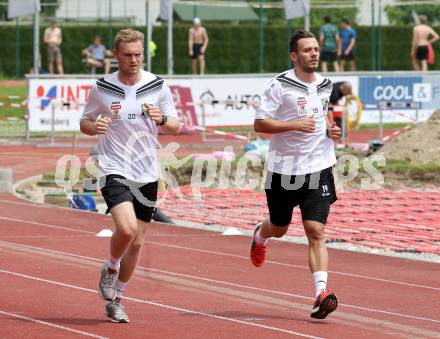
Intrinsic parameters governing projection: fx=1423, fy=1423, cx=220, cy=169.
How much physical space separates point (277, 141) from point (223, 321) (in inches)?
53.1

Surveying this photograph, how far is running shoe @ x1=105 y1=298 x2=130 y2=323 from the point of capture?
9.45 m

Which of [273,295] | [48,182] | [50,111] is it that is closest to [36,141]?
[50,111]

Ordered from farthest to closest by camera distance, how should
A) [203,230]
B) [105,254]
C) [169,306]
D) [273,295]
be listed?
[203,230]
[105,254]
[273,295]
[169,306]

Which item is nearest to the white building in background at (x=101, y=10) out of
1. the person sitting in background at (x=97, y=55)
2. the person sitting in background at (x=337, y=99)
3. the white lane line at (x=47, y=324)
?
the person sitting in background at (x=97, y=55)

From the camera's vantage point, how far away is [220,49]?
44938 millimetres

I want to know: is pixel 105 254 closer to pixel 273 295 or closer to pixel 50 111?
pixel 273 295

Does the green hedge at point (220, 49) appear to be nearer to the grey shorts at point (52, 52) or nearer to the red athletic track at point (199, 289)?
the grey shorts at point (52, 52)

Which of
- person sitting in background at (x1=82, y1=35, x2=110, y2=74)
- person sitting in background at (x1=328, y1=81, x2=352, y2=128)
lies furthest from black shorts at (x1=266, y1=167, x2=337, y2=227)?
person sitting in background at (x1=82, y1=35, x2=110, y2=74)

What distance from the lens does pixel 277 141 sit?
397 inches

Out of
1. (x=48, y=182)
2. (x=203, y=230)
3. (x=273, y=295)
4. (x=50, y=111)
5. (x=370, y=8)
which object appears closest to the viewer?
(x=273, y=295)

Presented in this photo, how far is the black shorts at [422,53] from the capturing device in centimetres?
3450

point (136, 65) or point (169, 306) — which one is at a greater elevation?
point (136, 65)

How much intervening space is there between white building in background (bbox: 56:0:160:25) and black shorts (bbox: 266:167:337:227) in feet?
105

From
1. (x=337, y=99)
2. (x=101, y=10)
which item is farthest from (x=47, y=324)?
(x=101, y=10)
